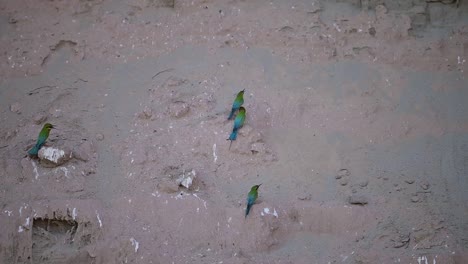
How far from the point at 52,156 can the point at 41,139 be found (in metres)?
0.17

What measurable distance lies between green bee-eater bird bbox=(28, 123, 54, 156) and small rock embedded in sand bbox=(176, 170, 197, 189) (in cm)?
113

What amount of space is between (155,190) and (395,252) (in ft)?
6.23

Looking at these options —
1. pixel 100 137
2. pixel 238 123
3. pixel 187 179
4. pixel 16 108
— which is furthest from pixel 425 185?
pixel 16 108

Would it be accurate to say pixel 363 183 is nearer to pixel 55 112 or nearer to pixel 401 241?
pixel 401 241

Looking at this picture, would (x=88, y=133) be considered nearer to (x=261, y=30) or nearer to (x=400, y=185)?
(x=261, y=30)

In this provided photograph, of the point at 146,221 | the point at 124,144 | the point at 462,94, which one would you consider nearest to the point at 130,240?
the point at 146,221

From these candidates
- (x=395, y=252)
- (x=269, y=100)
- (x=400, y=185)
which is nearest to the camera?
(x=395, y=252)

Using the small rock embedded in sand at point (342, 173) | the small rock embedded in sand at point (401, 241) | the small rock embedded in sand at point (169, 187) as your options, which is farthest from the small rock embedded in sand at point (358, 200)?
the small rock embedded in sand at point (169, 187)

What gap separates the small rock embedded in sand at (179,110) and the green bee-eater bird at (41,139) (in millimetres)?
1027

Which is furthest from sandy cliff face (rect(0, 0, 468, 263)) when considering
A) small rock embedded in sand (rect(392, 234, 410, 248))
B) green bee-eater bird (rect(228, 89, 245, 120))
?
green bee-eater bird (rect(228, 89, 245, 120))

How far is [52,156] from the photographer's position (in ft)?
22.3

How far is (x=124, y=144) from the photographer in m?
7.08

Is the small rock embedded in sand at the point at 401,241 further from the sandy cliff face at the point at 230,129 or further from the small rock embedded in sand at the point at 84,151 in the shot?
the small rock embedded in sand at the point at 84,151

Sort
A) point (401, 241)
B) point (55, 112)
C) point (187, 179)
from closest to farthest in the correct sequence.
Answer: point (401, 241)
point (187, 179)
point (55, 112)
